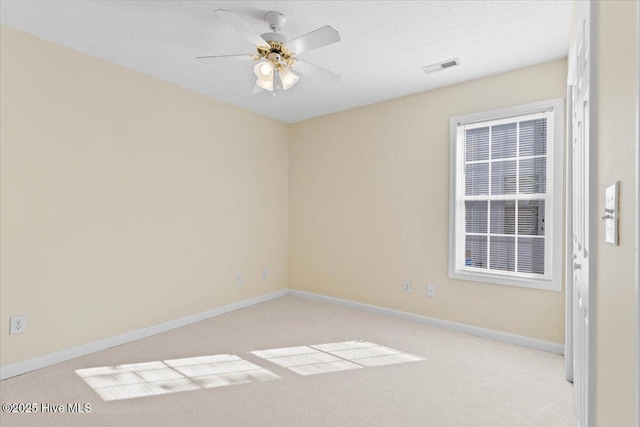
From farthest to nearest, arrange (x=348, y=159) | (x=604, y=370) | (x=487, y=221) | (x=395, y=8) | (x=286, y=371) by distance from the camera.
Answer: (x=348, y=159) → (x=487, y=221) → (x=286, y=371) → (x=395, y=8) → (x=604, y=370)

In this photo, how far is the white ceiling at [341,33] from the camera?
2.38 m

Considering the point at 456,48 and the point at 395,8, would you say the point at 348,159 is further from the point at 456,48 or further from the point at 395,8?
the point at 395,8

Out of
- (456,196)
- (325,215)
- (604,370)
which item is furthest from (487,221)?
(604,370)

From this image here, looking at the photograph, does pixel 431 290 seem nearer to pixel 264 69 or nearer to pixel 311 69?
pixel 311 69

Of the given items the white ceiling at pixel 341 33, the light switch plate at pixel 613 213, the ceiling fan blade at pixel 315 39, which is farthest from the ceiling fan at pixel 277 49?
the light switch plate at pixel 613 213

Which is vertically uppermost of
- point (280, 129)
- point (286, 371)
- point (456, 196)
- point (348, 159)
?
point (280, 129)

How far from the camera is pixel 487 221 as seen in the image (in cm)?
361

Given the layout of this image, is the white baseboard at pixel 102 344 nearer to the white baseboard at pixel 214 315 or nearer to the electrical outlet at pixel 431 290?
the white baseboard at pixel 214 315

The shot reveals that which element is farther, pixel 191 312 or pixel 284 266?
pixel 284 266

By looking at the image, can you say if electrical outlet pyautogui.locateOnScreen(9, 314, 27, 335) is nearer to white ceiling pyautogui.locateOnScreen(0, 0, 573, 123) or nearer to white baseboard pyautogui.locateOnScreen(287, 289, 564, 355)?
white ceiling pyautogui.locateOnScreen(0, 0, 573, 123)

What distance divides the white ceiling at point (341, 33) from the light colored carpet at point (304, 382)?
2733 millimetres

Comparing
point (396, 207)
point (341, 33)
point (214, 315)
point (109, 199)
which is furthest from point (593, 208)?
point (214, 315)

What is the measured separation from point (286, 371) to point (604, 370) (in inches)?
88.6

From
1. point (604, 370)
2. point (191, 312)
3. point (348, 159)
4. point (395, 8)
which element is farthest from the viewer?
point (348, 159)
